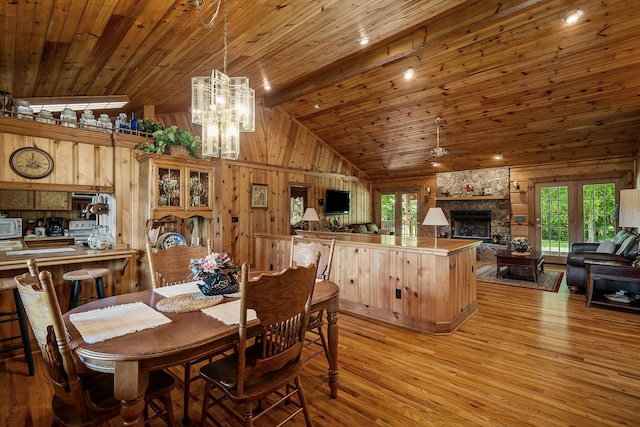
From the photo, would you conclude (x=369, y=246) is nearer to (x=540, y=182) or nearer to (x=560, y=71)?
(x=560, y=71)

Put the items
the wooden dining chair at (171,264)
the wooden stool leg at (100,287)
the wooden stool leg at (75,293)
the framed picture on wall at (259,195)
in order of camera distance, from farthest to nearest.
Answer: the framed picture on wall at (259,195) < the wooden stool leg at (100,287) < the wooden stool leg at (75,293) < the wooden dining chair at (171,264)

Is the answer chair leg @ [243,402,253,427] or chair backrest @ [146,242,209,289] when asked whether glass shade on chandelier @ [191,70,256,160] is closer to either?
chair backrest @ [146,242,209,289]

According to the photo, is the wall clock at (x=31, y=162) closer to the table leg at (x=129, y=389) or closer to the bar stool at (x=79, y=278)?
the bar stool at (x=79, y=278)

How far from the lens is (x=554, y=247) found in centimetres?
745

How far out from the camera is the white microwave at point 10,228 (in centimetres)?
450

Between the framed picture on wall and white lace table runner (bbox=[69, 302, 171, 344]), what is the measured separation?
4728 millimetres

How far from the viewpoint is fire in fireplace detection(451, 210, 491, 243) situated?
8242 millimetres

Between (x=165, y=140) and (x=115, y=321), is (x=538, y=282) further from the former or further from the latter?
(x=165, y=140)

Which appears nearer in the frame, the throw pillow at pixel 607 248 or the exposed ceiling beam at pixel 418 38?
the exposed ceiling beam at pixel 418 38

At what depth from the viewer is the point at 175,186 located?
3920mm

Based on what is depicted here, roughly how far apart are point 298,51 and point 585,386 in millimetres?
4262

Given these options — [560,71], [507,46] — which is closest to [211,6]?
[507,46]

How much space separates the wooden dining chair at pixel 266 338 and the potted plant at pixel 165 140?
307 cm

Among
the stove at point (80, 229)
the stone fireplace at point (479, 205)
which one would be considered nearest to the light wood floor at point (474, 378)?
the stove at point (80, 229)
